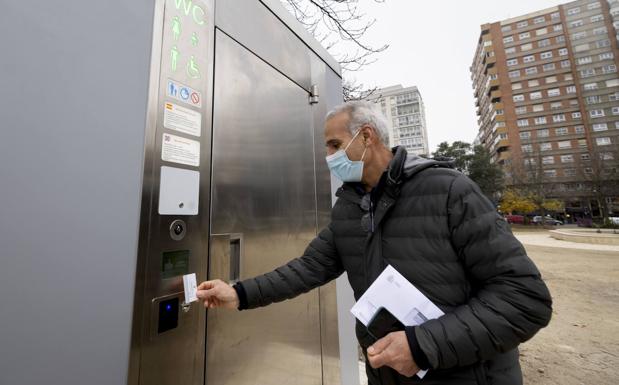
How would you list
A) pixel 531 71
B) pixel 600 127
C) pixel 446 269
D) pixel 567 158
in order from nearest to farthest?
pixel 446 269, pixel 600 127, pixel 567 158, pixel 531 71

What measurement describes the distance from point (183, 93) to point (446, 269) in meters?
1.22

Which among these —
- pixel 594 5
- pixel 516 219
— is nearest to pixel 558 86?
pixel 594 5

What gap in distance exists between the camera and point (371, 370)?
1.17m

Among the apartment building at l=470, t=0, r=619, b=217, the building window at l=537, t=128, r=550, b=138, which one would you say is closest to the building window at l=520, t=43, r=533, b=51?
A: the apartment building at l=470, t=0, r=619, b=217

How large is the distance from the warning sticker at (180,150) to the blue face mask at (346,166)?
599 millimetres

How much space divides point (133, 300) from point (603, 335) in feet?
19.9

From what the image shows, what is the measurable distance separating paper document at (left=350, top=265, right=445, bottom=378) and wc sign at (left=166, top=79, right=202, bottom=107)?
1044 mm

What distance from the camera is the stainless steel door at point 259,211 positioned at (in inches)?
52.1

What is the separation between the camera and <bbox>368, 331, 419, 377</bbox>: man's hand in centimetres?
88

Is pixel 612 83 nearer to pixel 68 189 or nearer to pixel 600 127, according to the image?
pixel 600 127

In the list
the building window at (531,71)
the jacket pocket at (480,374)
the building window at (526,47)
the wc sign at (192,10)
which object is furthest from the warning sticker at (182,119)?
the building window at (526,47)

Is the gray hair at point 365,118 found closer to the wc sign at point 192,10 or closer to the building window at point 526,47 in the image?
the wc sign at point 192,10

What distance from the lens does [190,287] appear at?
3.72 feet

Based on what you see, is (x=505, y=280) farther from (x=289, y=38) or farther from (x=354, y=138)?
(x=289, y=38)
